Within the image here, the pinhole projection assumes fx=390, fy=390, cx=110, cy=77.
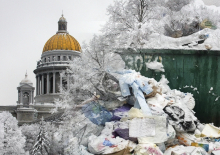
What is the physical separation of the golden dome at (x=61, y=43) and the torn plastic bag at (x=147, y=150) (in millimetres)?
48028

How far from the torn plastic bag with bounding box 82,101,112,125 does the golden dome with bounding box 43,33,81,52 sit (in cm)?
4656

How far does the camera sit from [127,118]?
5711 millimetres

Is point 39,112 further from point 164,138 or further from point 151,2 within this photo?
point 164,138

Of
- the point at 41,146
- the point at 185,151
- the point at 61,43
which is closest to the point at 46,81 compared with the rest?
the point at 61,43

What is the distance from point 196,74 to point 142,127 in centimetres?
201

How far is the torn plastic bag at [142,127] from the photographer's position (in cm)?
541

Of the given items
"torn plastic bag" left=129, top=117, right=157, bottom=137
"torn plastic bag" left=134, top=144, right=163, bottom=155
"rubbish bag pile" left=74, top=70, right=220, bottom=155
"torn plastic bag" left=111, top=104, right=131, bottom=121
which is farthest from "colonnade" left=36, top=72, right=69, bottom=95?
"torn plastic bag" left=134, top=144, right=163, bottom=155

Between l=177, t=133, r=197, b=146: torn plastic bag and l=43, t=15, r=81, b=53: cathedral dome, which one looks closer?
l=177, t=133, r=197, b=146: torn plastic bag

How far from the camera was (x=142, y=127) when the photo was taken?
546cm

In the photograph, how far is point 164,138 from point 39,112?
126 ft

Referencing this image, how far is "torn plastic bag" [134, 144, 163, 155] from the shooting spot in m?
5.11

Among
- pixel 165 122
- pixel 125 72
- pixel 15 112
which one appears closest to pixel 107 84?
pixel 125 72

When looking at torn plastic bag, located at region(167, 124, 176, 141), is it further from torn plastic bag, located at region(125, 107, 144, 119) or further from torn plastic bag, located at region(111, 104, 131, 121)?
torn plastic bag, located at region(111, 104, 131, 121)

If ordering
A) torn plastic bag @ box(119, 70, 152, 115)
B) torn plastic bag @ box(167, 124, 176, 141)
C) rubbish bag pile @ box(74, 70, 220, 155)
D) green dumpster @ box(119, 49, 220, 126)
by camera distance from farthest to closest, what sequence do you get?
green dumpster @ box(119, 49, 220, 126) → torn plastic bag @ box(119, 70, 152, 115) → torn plastic bag @ box(167, 124, 176, 141) → rubbish bag pile @ box(74, 70, 220, 155)
